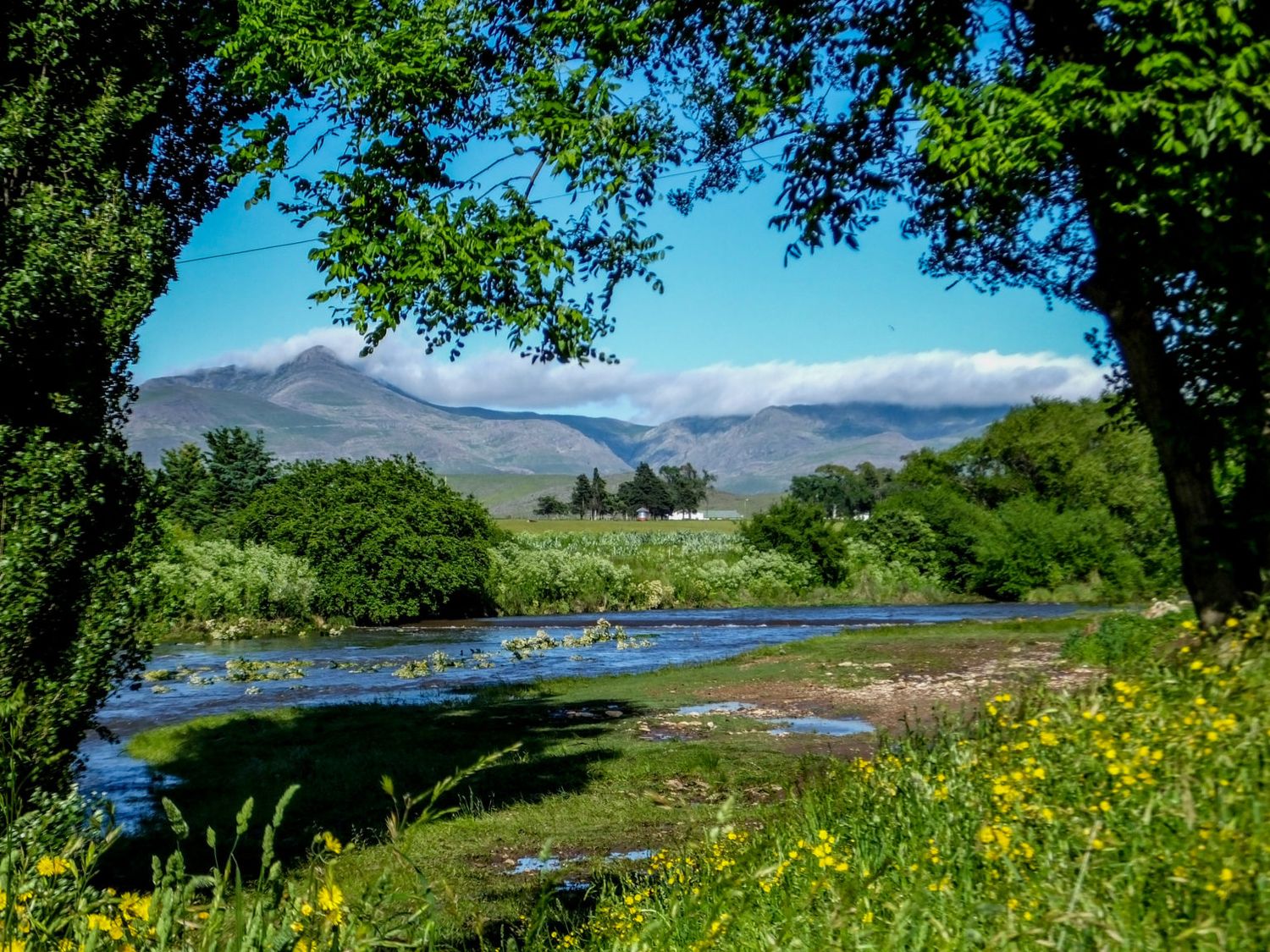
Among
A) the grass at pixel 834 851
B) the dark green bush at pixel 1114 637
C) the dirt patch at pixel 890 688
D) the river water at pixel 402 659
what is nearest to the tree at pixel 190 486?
the river water at pixel 402 659

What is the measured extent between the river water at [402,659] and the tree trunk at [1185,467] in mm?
12715

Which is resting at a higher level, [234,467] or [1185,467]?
[234,467]

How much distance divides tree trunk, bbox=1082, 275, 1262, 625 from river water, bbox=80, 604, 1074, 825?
41.7ft

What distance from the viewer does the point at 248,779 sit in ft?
52.2

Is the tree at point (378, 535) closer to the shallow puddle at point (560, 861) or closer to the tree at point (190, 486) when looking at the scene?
the tree at point (190, 486)

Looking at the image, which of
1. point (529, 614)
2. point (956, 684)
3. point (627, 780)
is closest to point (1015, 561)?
point (529, 614)

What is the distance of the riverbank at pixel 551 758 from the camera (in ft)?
35.1

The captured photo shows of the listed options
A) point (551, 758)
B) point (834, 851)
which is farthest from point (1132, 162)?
point (551, 758)

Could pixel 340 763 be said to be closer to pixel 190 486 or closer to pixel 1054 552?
pixel 1054 552

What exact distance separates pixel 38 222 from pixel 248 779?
931cm

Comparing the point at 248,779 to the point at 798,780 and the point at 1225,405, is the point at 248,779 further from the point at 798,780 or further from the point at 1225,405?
the point at 1225,405

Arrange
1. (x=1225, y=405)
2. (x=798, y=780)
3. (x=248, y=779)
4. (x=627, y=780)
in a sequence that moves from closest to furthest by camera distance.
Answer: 1. (x=1225, y=405)
2. (x=798, y=780)
3. (x=627, y=780)
4. (x=248, y=779)

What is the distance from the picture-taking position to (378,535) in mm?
45438

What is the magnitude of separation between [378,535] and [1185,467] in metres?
39.3
